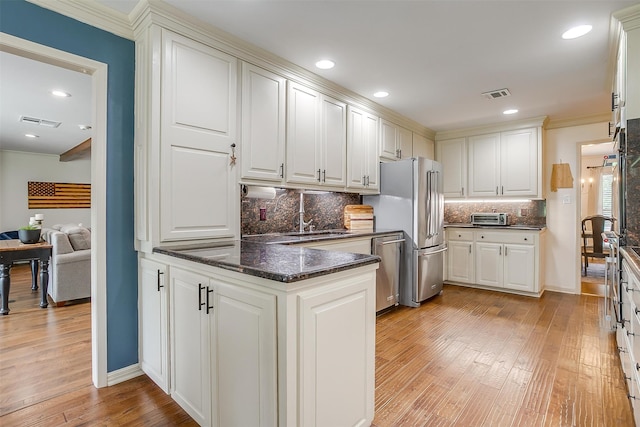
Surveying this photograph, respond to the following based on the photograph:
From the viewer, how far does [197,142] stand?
7.44 ft

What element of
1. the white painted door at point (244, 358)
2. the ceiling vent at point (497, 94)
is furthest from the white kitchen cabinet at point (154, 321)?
the ceiling vent at point (497, 94)

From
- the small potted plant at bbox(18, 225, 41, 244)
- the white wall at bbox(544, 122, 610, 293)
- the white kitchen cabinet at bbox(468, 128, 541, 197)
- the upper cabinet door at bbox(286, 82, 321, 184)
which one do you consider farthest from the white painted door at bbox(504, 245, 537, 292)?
the small potted plant at bbox(18, 225, 41, 244)

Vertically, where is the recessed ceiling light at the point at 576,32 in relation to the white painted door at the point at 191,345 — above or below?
above

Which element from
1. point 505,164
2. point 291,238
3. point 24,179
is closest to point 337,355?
point 291,238

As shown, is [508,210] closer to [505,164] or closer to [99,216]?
[505,164]

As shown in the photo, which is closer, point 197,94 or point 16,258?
point 197,94

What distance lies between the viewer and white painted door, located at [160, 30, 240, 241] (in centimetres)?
213

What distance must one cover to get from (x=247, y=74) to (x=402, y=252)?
265 centimetres

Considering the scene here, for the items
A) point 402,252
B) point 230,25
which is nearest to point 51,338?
point 230,25

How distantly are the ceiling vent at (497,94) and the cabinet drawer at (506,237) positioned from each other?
190cm

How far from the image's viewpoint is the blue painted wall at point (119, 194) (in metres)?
2.14

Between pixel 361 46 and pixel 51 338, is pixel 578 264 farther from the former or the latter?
pixel 51 338

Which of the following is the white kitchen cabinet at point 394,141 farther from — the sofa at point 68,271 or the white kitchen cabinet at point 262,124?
the sofa at point 68,271

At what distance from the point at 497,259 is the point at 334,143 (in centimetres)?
299
